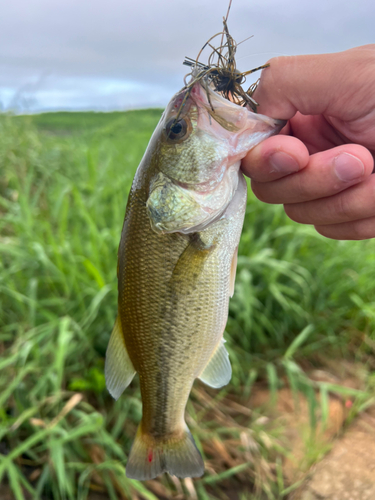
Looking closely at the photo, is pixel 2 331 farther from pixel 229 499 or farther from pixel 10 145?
pixel 10 145

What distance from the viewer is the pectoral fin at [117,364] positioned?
117 cm

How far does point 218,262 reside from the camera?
1.07 m

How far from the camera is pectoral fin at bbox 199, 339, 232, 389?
4.04ft

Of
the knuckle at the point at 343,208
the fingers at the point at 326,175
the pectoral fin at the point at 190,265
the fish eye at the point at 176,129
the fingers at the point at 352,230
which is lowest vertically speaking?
the pectoral fin at the point at 190,265

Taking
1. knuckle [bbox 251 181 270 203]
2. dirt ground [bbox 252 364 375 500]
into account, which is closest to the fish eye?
knuckle [bbox 251 181 270 203]

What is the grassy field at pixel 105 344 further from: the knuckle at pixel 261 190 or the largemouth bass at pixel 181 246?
the knuckle at pixel 261 190

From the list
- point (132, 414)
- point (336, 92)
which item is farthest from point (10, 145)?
point (336, 92)

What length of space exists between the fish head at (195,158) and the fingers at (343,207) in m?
0.39

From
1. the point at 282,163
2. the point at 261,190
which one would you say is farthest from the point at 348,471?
the point at 282,163

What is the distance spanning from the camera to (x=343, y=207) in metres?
1.25

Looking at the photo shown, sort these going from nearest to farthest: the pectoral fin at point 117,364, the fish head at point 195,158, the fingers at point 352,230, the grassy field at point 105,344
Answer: the fish head at point 195,158 → the pectoral fin at point 117,364 → the fingers at point 352,230 → the grassy field at point 105,344

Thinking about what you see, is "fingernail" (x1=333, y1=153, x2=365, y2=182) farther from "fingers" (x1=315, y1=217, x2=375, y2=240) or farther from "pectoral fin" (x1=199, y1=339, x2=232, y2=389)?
"pectoral fin" (x1=199, y1=339, x2=232, y2=389)

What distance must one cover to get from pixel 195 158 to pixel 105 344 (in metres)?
1.47

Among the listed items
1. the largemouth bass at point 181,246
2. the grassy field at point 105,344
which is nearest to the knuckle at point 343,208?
the largemouth bass at point 181,246
